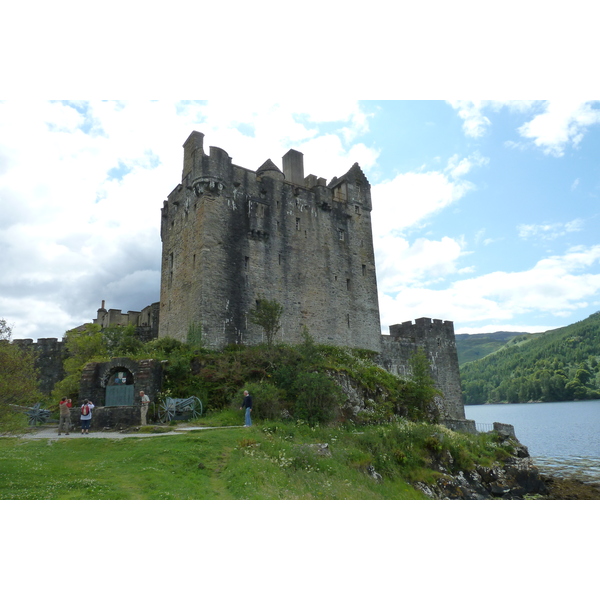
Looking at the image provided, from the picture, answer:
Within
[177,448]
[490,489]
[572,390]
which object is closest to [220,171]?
[177,448]

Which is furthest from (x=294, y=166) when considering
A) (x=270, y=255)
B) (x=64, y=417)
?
(x=64, y=417)

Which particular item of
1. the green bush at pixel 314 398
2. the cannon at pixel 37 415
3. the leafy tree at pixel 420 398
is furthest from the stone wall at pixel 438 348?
the cannon at pixel 37 415

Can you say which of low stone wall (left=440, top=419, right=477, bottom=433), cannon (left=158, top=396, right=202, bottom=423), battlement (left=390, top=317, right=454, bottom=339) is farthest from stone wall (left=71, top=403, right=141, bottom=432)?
battlement (left=390, top=317, right=454, bottom=339)

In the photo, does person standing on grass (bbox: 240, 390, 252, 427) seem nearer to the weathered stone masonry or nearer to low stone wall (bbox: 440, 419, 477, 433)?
the weathered stone masonry

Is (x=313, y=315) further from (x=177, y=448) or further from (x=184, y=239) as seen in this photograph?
(x=177, y=448)

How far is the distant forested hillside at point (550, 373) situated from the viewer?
12469 centimetres

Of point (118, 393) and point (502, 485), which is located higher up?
point (118, 393)

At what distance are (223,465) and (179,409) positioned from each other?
8.94 metres

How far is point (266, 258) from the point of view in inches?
1244

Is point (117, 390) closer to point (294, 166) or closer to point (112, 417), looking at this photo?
point (112, 417)

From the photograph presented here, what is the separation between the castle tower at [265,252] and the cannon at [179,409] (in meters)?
5.95

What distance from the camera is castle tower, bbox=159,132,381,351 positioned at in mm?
28953

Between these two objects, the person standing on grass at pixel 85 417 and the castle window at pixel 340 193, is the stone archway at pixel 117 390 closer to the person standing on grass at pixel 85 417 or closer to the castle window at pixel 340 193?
the person standing on grass at pixel 85 417

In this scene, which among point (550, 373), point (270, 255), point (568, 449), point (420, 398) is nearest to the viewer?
point (420, 398)
